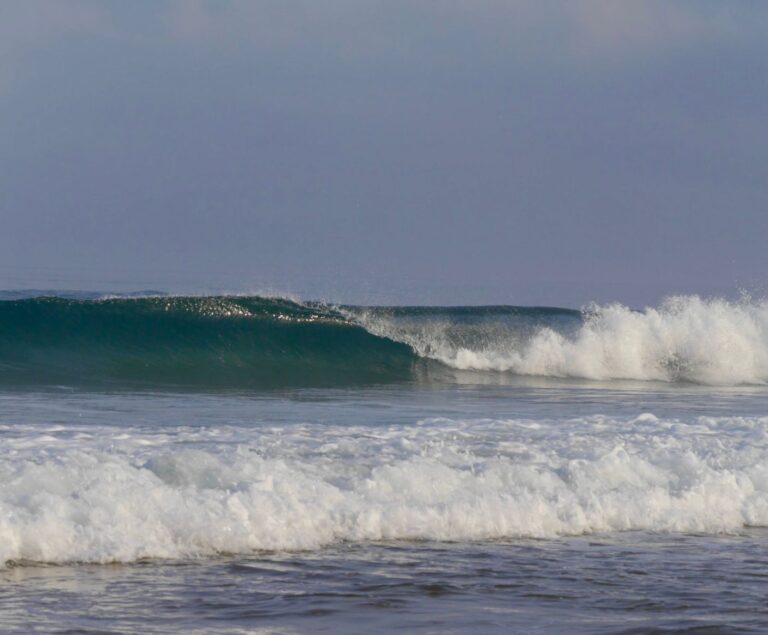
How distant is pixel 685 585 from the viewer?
5.26 m

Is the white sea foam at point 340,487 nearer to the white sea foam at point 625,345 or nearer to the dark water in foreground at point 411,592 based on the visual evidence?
the dark water in foreground at point 411,592

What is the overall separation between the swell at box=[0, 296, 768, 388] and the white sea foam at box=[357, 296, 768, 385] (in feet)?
0.08

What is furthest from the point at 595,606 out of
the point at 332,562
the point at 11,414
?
the point at 11,414

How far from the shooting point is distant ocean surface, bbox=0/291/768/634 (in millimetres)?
4777

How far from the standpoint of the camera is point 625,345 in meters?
19.9

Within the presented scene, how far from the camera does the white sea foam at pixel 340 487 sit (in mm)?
5828

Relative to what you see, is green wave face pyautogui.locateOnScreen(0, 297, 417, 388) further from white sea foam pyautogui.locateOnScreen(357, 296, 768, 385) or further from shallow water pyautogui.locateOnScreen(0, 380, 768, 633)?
shallow water pyautogui.locateOnScreen(0, 380, 768, 633)

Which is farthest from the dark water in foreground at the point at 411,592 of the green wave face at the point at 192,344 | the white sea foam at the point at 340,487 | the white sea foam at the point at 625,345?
the white sea foam at the point at 625,345

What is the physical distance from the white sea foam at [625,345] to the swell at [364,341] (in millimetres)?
25

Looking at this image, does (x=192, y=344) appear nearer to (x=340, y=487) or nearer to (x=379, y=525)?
(x=340, y=487)

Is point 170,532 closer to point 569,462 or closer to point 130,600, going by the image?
point 130,600

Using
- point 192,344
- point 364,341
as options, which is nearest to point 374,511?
point 192,344

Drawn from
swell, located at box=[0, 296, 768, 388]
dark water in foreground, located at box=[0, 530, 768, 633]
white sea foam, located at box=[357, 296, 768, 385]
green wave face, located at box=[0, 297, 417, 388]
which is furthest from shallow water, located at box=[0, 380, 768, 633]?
white sea foam, located at box=[357, 296, 768, 385]

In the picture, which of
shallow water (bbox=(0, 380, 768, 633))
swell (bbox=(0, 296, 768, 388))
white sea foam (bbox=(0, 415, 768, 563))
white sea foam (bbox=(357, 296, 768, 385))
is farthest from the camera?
white sea foam (bbox=(357, 296, 768, 385))
